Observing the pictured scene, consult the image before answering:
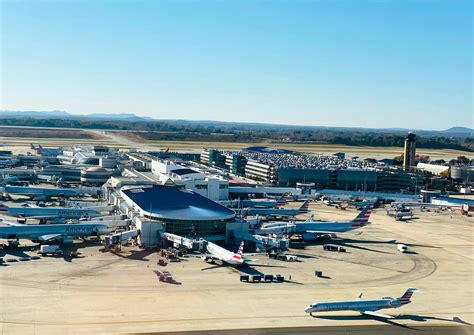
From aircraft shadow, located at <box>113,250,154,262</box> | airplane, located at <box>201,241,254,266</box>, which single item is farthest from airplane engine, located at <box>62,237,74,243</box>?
airplane, located at <box>201,241,254,266</box>

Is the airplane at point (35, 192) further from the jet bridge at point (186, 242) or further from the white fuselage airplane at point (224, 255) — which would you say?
the white fuselage airplane at point (224, 255)

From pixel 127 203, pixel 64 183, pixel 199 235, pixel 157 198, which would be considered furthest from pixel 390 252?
pixel 64 183

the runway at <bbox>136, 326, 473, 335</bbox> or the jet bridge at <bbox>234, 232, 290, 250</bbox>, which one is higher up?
the jet bridge at <bbox>234, 232, 290, 250</bbox>

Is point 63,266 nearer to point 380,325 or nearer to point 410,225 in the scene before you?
point 380,325

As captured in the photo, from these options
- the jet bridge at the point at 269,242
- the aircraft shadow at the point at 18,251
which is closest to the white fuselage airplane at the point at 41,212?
the aircraft shadow at the point at 18,251

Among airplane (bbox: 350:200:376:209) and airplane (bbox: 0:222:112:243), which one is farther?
airplane (bbox: 350:200:376:209)

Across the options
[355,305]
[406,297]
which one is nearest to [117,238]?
[355,305]

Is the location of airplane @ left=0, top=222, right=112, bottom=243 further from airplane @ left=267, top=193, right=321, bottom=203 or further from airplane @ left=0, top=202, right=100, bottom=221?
airplane @ left=267, top=193, right=321, bottom=203

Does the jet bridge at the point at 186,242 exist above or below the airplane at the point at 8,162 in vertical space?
below
